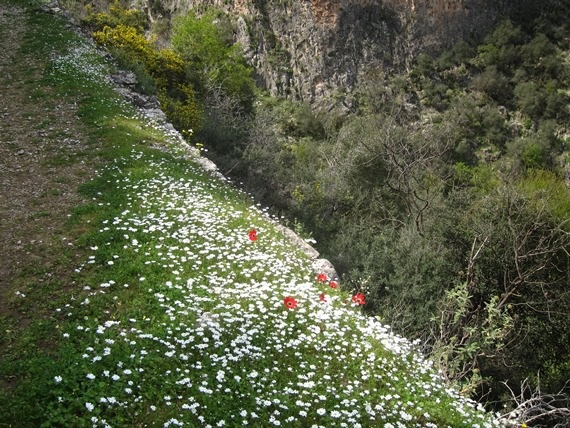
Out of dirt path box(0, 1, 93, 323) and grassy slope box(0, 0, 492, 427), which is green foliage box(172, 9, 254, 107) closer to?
dirt path box(0, 1, 93, 323)

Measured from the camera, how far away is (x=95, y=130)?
15.9 m

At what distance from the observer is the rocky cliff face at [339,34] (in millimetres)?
51906

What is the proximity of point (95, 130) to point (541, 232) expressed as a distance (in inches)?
590

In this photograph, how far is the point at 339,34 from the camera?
52031 millimetres

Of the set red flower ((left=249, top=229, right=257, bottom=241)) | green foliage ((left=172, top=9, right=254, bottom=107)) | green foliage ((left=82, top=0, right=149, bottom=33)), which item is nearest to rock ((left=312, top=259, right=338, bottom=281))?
red flower ((left=249, top=229, right=257, bottom=241))

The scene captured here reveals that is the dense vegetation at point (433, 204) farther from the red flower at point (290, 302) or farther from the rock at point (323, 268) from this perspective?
the red flower at point (290, 302)

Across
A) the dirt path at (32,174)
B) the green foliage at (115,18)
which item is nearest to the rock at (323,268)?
the dirt path at (32,174)

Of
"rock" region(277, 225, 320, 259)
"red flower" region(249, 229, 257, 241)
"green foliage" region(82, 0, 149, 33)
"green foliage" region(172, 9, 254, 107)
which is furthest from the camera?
"green foliage" region(172, 9, 254, 107)

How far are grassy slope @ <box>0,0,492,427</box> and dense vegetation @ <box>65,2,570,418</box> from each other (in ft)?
7.28

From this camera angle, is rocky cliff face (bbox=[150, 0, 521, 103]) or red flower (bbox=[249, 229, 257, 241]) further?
rocky cliff face (bbox=[150, 0, 521, 103])

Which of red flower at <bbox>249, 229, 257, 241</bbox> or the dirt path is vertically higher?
red flower at <bbox>249, 229, 257, 241</bbox>

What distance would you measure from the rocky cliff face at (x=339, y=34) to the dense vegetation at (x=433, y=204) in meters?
7.99

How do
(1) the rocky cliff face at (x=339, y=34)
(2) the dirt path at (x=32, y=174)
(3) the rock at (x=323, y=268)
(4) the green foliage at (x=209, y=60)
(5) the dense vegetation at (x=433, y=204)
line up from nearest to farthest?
(2) the dirt path at (x=32, y=174)
(3) the rock at (x=323, y=268)
(5) the dense vegetation at (x=433, y=204)
(4) the green foliage at (x=209, y=60)
(1) the rocky cliff face at (x=339, y=34)

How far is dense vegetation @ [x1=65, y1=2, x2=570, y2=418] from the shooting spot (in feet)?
45.4
